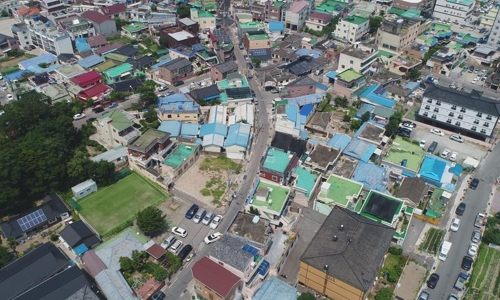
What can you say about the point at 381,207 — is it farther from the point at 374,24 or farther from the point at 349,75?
the point at 374,24

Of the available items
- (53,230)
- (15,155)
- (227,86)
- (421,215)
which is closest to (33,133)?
(15,155)

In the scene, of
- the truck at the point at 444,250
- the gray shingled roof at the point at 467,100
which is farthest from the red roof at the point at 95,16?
the truck at the point at 444,250

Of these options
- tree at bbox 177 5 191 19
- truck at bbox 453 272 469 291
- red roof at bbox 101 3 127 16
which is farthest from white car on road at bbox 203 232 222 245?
red roof at bbox 101 3 127 16

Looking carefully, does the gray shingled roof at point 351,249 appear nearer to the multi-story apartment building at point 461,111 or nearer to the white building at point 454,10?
the multi-story apartment building at point 461,111

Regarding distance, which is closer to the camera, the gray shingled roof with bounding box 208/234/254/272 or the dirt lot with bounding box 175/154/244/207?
the gray shingled roof with bounding box 208/234/254/272

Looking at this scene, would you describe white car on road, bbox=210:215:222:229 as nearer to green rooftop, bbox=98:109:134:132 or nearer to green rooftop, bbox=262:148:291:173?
green rooftop, bbox=262:148:291:173

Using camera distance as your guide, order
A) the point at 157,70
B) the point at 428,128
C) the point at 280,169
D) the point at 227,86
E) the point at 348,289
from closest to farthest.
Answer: the point at 348,289 → the point at 280,169 → the point at 428,128 → the point at 227,86 → the point at 157,70

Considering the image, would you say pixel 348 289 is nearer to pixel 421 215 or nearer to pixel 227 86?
pixel 421 215

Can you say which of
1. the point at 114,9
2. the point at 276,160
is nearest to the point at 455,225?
the point at 276,160
